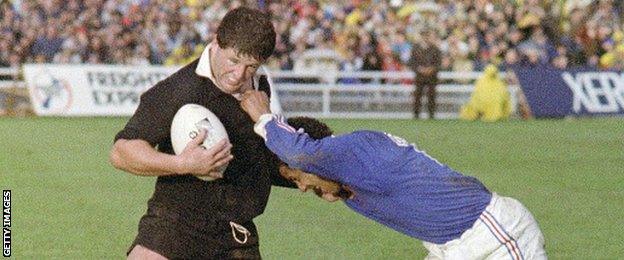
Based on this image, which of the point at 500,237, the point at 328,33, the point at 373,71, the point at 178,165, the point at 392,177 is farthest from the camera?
the point at 328,33

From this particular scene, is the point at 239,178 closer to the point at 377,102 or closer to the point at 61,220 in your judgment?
the point at 61,220

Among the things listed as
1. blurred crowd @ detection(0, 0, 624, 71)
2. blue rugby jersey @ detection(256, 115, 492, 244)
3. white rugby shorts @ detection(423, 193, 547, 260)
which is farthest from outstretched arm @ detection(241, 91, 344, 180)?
blurred crowd @ detection(0, 0, 624, 71)

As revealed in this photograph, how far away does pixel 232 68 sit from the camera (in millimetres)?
7258

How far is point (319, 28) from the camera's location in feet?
106

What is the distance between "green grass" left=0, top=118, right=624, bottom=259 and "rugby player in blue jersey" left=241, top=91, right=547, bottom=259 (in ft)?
14.3

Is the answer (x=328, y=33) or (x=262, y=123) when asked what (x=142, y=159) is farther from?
(x=328, y=33)

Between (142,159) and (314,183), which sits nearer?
(142,159)

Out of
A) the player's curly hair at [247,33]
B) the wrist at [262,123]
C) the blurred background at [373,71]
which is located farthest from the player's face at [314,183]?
the blurred background at [373,71]

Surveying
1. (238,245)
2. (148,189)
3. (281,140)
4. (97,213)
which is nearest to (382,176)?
(281,140)

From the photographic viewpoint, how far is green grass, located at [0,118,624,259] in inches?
484

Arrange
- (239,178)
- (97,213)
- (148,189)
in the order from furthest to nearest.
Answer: (148,189), (97,213), (239,178)

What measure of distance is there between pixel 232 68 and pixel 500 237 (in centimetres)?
151

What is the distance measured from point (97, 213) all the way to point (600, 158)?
894 centimetres

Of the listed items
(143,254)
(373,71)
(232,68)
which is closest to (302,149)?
(232,68)
